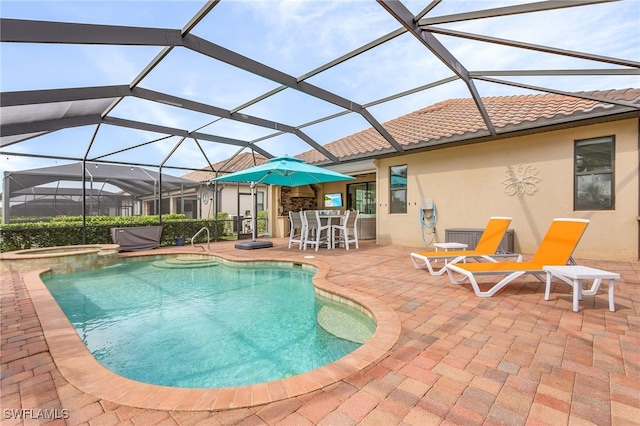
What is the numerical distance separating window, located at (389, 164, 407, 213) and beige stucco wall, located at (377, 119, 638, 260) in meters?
0.20

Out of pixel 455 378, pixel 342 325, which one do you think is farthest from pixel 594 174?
pixel 455 378

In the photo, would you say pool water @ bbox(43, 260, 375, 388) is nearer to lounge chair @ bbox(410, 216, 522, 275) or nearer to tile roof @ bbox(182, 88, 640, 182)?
lounge chair @ bbox(410, 216, 522, 275)

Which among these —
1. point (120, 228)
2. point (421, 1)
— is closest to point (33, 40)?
point (421, 1)

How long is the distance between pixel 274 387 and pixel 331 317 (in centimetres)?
207

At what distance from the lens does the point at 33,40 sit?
11.5 feet

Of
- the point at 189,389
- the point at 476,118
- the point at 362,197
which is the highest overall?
the point at 476,118

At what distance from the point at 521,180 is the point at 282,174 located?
695cm

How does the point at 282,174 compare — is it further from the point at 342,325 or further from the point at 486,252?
the point at 342,325

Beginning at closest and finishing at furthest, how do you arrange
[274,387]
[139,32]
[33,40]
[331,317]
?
1. [274,387]
2. [33,40]
3. [331,317]
4. [139,32]

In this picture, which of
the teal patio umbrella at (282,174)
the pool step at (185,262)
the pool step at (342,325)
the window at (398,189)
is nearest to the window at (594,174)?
the window at (398,189)

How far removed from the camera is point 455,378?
2109mm

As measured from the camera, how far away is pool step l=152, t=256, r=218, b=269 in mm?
7914

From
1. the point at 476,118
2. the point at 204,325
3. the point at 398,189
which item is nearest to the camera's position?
the point at 204,325

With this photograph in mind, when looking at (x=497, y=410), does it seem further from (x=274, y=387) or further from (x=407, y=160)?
(x=407, y=160)
